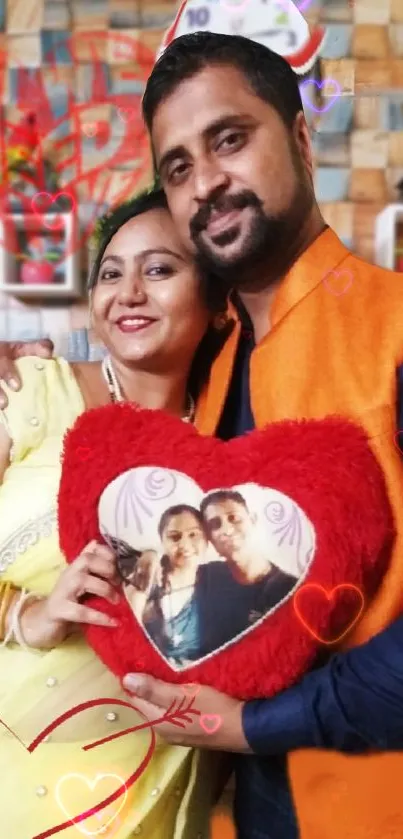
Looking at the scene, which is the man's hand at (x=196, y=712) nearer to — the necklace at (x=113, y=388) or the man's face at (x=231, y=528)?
the man's face at (x=231, y=528)

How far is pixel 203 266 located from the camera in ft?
2.04

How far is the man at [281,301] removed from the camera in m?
0.56

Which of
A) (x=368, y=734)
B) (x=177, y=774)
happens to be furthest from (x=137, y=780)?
(x=368, y=734)

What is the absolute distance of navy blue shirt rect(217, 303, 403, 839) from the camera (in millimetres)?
522

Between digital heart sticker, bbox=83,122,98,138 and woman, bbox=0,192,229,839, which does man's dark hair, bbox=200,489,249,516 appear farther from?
digital heart sticker, bbox=83,122,98,138

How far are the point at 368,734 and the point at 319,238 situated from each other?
39cm

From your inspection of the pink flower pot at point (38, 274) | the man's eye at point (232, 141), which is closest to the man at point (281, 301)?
the man's eye at point (232, 141)

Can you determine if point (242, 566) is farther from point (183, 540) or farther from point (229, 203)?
point (229, 203)

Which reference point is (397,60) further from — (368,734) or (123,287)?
(368,734)

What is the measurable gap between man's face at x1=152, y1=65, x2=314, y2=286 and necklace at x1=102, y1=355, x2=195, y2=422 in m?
0.12

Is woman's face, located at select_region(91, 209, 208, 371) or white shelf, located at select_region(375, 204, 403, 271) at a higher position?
white shelf, located at select_region(375, 204, 403, 271)

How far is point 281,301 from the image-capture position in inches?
23.9

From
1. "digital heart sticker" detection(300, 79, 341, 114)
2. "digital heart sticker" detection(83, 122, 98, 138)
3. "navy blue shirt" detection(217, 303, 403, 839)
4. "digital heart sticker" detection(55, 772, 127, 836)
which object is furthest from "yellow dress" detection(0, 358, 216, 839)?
"digital heart sticker" detection(300, 79, 341, 114)

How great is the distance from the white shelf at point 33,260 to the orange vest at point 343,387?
0.18 meters
